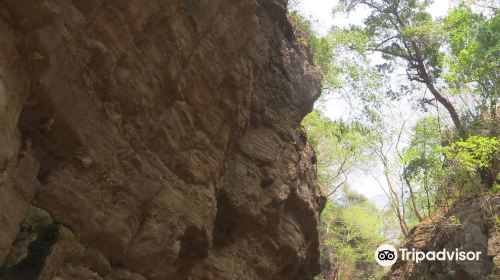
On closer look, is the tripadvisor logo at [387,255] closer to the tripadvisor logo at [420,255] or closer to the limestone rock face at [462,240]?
the tripadvisor logo at [420,255]

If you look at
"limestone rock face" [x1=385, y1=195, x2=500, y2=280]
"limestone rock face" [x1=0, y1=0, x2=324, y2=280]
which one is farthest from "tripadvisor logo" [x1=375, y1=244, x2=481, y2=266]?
"limestone rock face" [x1=0, y1=0, x2=324, y2=280]

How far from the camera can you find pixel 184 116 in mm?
8617

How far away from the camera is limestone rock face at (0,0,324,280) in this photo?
5.66 meters

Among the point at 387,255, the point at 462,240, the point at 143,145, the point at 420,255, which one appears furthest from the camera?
the point at 387,255

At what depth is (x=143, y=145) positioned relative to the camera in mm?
7680

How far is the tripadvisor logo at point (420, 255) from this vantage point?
56.8ft

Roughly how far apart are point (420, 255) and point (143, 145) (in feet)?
49.3

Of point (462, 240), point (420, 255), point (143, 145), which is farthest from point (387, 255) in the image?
point (143, 145)

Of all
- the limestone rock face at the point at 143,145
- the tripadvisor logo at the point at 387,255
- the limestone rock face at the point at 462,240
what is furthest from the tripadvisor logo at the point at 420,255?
the limestone rock face at the point at 143,145

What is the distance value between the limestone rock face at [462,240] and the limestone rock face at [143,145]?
26.9 ft

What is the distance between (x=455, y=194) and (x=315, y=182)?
313 inches

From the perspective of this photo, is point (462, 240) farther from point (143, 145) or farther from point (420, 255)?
point (143, 145)

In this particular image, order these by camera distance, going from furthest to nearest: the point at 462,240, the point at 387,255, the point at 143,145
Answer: the point at 387,255 → the point at 462,240 → the point at 143,145

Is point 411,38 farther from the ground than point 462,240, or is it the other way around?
point 411,38
